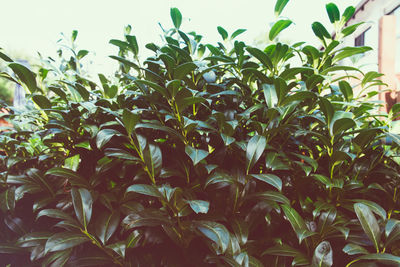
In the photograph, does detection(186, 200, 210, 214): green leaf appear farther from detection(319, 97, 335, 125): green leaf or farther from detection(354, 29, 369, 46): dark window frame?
detection(354, 29, 369, 46): dark window frame

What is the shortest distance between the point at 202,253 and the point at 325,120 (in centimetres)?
71

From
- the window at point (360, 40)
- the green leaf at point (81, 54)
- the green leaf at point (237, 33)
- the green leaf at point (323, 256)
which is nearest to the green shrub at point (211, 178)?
the green leaf at point (323, 256)

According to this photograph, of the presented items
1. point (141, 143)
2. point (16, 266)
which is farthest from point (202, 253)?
point (16, 266)

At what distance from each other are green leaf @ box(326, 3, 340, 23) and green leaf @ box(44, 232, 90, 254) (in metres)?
1.38

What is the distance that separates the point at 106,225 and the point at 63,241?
0.14 meters

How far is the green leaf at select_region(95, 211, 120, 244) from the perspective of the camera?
840mm

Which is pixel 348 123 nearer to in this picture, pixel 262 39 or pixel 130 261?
pixel 262 39

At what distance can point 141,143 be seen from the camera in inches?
34.8

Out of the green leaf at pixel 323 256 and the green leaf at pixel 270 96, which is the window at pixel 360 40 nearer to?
the green leaf at pixel 270 96

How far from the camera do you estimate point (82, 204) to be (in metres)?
0.85

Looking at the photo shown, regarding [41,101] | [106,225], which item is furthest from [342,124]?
[41,101]

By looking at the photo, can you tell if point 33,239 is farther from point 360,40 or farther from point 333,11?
point 360,40

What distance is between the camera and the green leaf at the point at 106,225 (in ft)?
2.76

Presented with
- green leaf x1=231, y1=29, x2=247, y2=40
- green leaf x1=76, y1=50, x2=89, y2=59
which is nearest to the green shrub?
green leaf x1=231, y1=29, x2=247, y2=40
